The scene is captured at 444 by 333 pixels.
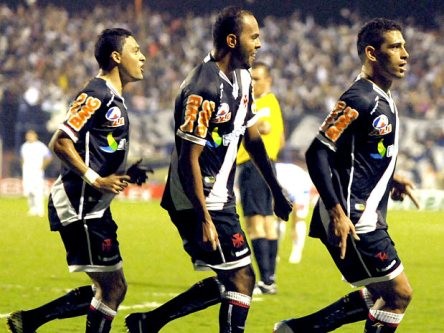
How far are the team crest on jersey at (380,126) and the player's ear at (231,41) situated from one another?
41.0 inches

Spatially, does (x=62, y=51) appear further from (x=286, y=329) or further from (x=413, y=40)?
(x=286, y=329)

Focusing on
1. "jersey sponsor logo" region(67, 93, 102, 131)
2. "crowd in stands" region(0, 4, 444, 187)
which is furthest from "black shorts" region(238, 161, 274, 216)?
"crowd in stands" region(0, 4, 444, 187)

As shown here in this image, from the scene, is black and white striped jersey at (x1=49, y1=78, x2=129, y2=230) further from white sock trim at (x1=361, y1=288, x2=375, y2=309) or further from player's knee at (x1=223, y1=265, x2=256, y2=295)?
white sock trim at (x1=361, y1=288, x2=375, y2=309)

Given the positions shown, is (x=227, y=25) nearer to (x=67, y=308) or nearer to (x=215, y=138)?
(x=215, y=138)

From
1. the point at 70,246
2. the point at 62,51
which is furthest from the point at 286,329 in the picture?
the point at 62,51

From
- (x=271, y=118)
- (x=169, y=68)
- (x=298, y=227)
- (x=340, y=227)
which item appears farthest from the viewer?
(x=169, y=68)

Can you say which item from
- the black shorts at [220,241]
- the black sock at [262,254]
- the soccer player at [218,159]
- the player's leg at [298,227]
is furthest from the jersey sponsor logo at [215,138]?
the player's leg at [298,227]

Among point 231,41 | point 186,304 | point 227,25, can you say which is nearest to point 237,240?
point 186,304

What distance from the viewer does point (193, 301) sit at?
7941 millimetres

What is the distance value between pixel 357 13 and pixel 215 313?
1324 inches

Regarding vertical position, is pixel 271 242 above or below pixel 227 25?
below

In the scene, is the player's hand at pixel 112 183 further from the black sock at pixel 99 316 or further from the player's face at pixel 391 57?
the player's face at pixel 391 57

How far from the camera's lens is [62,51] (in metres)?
42.1

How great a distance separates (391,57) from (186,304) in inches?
84.7
